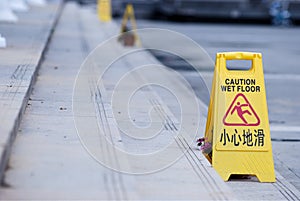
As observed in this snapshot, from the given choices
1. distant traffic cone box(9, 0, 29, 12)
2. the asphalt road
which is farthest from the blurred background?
distant traffic cone box(9, 0, 29, 12)

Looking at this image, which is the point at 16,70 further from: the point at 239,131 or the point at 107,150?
the point at 239,131

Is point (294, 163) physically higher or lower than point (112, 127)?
lower

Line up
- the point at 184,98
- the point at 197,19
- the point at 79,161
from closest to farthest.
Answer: the point at 79,161
the point at 184,98
the point at 197,19

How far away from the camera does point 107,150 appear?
707cm

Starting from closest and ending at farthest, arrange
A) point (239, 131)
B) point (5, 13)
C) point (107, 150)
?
1. point (107, 150)
2. point (239, 131)
3. point (5, 13)

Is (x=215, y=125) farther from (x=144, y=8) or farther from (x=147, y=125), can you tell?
(x=144, y=8)

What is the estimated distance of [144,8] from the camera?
1571 inches

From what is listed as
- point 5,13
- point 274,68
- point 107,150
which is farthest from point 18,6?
point 107,150

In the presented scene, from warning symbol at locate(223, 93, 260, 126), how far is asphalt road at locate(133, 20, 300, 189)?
0.86 meters

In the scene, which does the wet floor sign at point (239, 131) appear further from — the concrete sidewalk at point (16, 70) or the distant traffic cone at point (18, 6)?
the distant traffic cone at point (18, 6)

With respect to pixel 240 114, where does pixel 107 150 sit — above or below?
below

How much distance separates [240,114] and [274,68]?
10957 mm

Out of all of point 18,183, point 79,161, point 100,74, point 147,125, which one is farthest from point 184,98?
point 18,183

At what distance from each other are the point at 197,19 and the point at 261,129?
30.2 m
